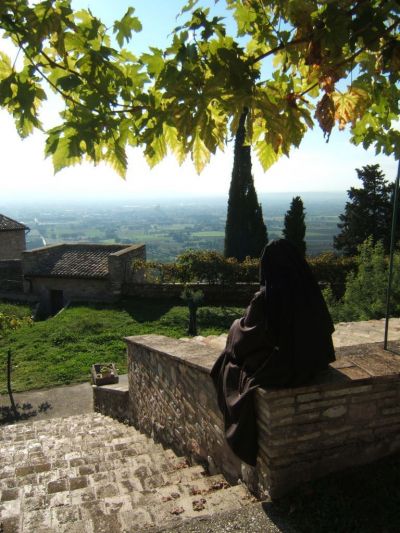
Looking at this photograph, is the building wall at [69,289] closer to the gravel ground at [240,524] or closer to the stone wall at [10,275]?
the stone wall at [10,275]

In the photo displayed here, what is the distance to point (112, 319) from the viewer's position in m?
16.7

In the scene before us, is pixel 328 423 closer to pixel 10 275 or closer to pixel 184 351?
pixel 184 351

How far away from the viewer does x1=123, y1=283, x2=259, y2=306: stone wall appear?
60.6ft

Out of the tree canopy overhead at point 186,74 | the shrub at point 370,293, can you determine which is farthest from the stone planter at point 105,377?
the tree canopy overhead at point 186,74

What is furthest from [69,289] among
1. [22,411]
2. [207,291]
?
[22,411]

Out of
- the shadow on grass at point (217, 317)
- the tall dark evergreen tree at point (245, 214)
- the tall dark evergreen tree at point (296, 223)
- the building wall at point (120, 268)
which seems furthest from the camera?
the tall dark evergreen tree at point (245, 214)

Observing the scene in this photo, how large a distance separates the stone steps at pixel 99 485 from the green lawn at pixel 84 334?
16.1 ft

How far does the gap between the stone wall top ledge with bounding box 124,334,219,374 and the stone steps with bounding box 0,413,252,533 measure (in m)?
1.09

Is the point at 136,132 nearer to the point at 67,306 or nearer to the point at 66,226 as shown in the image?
the point at 67,306

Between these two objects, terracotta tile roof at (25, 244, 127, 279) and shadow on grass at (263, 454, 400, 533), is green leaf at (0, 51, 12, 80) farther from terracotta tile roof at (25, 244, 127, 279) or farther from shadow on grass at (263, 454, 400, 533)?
terracotta tile roof at (25, 244, 127, 279)

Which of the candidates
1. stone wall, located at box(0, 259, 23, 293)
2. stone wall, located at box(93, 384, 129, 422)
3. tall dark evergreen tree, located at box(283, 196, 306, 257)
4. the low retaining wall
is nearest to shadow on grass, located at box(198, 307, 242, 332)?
stone wall, located at box(93, 384, 129, 422)

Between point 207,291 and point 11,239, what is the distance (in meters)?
13.9

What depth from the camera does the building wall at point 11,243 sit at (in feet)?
83.1

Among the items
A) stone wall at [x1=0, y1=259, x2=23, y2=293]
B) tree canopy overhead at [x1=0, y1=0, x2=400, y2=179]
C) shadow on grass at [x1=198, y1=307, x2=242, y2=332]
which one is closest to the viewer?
tree canopy overhead at [x1=0, y1=0, x2=400, y2=179]
